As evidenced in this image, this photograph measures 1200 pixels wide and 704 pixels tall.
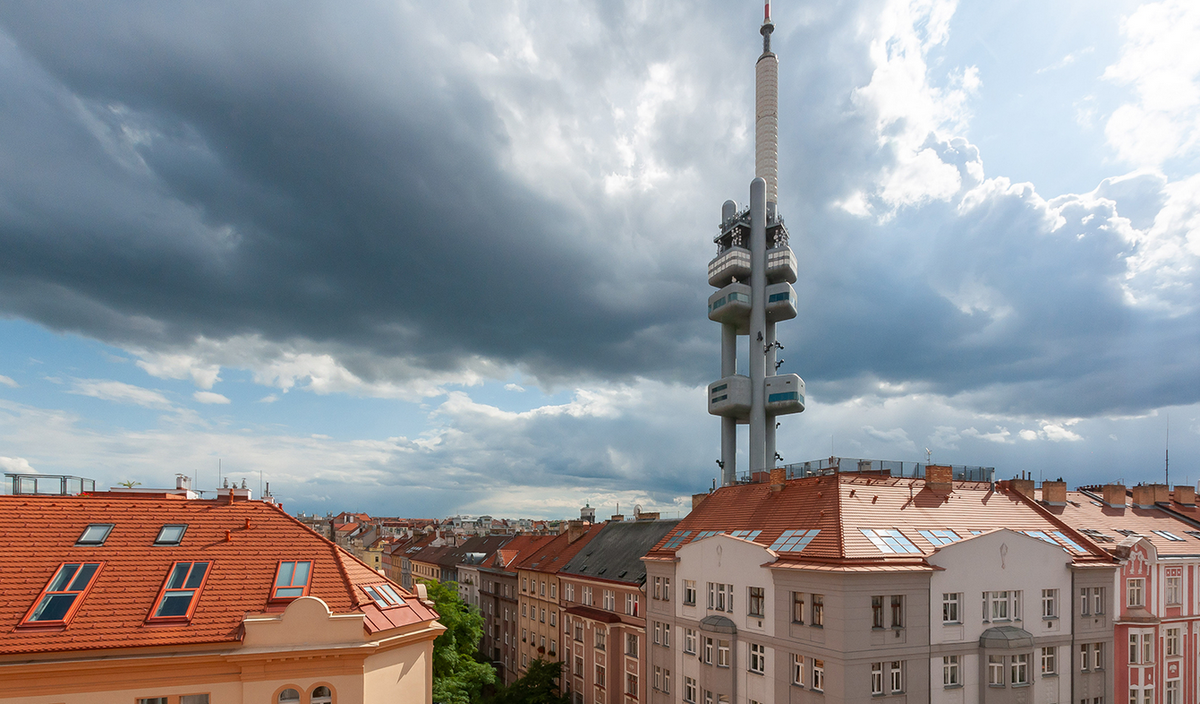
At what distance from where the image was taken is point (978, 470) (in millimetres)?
48219

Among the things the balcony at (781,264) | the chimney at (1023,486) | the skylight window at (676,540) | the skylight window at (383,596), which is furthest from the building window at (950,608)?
the balcony at (781,264)

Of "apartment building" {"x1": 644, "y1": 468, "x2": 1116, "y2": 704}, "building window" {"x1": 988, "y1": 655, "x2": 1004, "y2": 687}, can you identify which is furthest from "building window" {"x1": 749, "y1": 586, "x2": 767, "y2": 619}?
"building window" {"x1": 988, "y1": 655, "x2": 1004, "y2": 687}

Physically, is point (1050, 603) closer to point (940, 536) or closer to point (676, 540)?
point (940, 536)

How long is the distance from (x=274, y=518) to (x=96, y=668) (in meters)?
8.37

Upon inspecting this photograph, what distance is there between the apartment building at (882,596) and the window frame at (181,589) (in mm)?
27951

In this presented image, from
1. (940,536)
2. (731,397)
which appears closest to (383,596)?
(940,536)

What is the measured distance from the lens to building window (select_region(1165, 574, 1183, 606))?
44.2m

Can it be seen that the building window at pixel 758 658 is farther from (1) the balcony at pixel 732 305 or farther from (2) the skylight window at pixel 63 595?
(1) the balcony at pixel 732 305

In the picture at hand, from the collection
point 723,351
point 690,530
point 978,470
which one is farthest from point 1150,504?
point 723,351

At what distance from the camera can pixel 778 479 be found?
157 ft

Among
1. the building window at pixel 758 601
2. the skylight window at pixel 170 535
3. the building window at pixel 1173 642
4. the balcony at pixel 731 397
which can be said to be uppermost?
the balcony at pixel 731 397

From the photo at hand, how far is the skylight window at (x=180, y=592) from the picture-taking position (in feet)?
76.6

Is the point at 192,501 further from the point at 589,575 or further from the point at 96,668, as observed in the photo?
the point at 589,575

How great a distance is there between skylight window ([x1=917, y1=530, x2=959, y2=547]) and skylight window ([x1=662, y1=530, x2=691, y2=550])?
17.1 m
